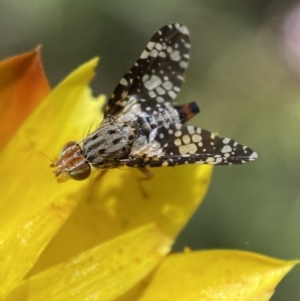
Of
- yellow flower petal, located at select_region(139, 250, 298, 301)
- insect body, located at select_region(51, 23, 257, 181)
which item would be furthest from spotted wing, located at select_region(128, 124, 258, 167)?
yellow flower petal, located at select_region(139, 250, 298, 301)

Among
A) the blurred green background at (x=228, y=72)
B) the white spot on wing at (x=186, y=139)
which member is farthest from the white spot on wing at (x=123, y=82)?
the blurred green background at (x=228, y=72)

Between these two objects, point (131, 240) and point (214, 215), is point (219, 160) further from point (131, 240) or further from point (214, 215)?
point (214, 215)

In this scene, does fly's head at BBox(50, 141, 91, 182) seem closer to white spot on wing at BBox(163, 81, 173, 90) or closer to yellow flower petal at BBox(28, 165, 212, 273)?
yellow flower petal at BBox(28, 165, 212, 273)

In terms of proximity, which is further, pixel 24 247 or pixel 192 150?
pixel 192 150

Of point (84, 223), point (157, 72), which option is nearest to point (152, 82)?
point (157, 72)

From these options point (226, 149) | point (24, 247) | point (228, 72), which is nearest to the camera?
point (24, 247)

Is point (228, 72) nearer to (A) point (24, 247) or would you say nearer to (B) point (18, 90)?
(B) point (18, 90)
